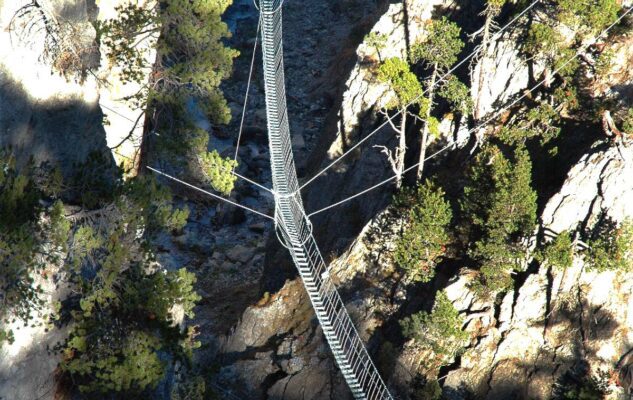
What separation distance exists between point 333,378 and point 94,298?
6.40 meters

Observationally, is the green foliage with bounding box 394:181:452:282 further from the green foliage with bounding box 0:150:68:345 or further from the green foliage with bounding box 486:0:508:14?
the green foliage with bounding box 0:150:68:345

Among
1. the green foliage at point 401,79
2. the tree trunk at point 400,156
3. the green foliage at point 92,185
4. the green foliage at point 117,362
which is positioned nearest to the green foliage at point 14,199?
the green foliage at point 92,185

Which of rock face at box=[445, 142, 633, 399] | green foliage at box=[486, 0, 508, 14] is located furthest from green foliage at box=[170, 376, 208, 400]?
green foliage at box=[486, 0, 508, 14]

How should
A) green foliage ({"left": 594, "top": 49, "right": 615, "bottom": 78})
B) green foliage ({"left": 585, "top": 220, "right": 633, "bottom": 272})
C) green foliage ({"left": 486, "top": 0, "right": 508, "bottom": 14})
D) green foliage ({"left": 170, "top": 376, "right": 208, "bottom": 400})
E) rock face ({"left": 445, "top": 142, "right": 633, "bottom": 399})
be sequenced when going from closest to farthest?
green foliage ({"left": 170, "top": 376, "right": 208, "bottom": 400})
green foliage ({"left": 585, "top": 220, "right": 633, "bottom": 272})
rock face ({"left": 445, "top": 142, "right": 633, "bottom": 399})
green foliage ({"left": 594, "top": 49, "right": 615, "bottom": 78})
green foliage ({"left": 486, "top": 0, "right": 508, "bottom": 14})

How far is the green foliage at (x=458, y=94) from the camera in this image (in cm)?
1750

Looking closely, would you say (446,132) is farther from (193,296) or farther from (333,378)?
(193,296)

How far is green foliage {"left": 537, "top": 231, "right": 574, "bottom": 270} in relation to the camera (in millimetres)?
14391

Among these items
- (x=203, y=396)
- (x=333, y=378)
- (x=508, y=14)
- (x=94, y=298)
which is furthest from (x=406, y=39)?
(x=94, y=298)

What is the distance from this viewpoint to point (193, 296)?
40.5 feet

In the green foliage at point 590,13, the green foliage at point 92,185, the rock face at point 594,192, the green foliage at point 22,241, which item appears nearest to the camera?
the green foliage at point 22,241

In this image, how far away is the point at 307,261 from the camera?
1695 centimetres

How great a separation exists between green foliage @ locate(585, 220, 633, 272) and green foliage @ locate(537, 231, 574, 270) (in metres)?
0.37

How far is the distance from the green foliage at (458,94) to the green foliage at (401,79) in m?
0.67

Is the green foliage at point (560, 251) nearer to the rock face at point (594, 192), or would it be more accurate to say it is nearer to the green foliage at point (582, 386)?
the rock face at point (594, 192)
